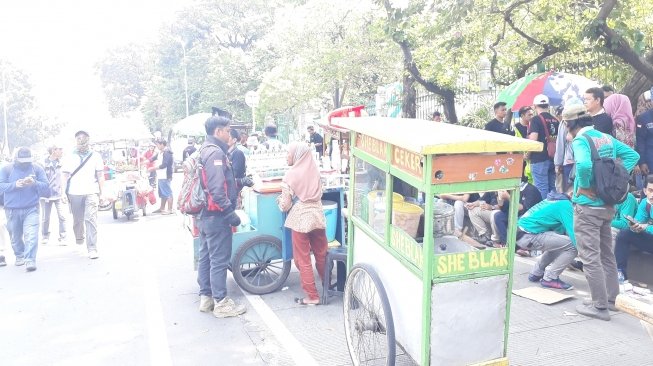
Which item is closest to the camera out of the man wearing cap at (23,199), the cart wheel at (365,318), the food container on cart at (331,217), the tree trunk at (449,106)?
the cart wheel at (365,318)

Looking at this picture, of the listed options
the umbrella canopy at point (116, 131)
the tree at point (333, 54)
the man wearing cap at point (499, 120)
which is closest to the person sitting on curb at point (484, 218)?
the man wearing cap at point (499, 120)

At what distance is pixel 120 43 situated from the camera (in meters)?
58.0

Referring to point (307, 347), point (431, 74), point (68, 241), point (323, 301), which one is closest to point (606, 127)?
point (323, 301)

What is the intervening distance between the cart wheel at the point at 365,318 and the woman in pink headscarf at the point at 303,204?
1.31 meters

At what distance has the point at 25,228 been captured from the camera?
290 inches

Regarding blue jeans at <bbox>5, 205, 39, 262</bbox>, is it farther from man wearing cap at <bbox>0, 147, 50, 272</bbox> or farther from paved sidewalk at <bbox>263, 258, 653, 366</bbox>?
paved sidewalk at <bbox>263, 258, 653, 366</bbox>

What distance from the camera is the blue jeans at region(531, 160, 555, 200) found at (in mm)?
7590

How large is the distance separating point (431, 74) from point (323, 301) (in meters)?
6.73

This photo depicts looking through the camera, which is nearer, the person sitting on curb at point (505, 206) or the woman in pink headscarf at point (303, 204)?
the woman in pink headscarf at point (303, 204)

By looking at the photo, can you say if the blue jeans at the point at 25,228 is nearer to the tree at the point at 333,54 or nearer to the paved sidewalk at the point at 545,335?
the paved sidewalk at the point at 545,335

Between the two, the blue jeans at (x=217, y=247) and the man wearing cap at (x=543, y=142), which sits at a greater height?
the man wearing cap at (x=543, y=142)

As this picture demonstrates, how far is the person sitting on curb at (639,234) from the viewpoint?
5.29m

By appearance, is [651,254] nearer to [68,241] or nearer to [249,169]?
[249,169]

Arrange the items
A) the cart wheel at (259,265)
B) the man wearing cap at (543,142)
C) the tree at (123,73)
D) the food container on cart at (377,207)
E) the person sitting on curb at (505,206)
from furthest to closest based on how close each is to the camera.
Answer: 1. the tree at (123,73)
2. the man wearing cap at (543,142)
3. the person sitting on curb at (505,206)
4. the cart wheel at (259,265)
5. the food container on cart at (377,207)
